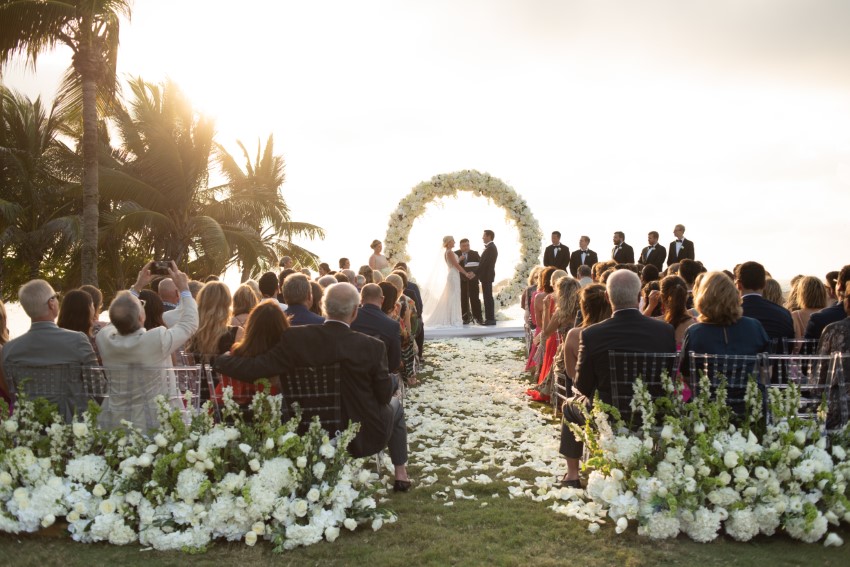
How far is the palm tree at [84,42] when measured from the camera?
1539cm

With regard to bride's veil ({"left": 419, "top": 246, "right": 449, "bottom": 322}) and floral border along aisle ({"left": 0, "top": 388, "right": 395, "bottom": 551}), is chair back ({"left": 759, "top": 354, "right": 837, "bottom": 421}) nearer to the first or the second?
floral border along aisle ({"left": 0, "top": 388, "right": 395, "bottom": 551})

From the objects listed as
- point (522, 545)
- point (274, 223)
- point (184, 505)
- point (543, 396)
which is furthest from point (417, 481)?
point (274, 223)

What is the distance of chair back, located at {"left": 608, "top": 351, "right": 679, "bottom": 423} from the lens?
5.54 metres

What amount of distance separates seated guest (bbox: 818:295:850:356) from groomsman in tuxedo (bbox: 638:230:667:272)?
43.5ft

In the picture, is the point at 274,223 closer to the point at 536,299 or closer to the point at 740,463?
the point at 536,299

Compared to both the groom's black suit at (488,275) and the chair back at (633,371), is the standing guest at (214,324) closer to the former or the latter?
the chair back at (633,371)

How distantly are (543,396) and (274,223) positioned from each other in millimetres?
17333

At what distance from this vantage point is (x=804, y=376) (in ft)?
18.7

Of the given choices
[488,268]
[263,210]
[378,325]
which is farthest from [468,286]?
[378,325]

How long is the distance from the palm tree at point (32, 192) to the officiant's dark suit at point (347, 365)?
17419 millimetres

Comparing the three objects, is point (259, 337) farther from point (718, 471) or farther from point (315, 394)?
point (718, 471)

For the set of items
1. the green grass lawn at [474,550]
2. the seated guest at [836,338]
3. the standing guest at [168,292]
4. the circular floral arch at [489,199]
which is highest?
the circular floral arch at [489,199]

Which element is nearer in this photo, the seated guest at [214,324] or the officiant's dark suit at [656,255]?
the seated guest at [214,324]

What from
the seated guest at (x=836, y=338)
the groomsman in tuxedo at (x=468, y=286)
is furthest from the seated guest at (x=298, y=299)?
the groomsman in tuxedo at (x=468, y=286)
